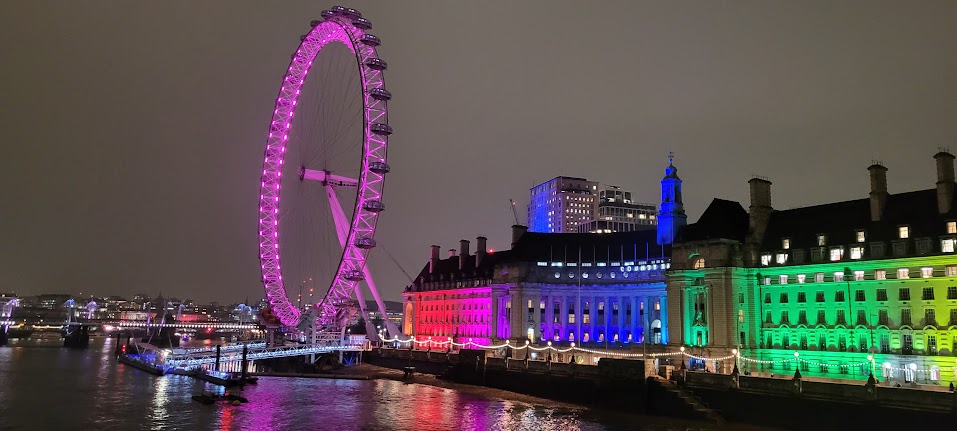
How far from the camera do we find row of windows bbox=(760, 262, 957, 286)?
7569 centimetres

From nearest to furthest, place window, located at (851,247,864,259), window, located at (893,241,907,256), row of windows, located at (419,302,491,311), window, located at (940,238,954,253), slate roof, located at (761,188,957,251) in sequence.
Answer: window, located at (940,238,954,253) → window, located at (893,241,907,256) → slate roof, located at (761,188,957,251) → window, located at (851,247,864,259) → row of windows, located at (419,302,491,311)

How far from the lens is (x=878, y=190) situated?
8538 cm

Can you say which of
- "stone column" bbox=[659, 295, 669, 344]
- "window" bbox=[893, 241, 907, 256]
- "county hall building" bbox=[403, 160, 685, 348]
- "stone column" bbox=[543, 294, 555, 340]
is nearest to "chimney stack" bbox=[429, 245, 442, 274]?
"county hall building" bbox=[403, 160, 685, 348]

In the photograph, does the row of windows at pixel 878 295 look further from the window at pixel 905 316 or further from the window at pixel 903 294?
the window at pixel 905 316

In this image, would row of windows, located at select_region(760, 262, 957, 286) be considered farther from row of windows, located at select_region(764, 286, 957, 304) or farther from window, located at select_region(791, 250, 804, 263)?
window, located at select_region(791, 250, 804, 263)

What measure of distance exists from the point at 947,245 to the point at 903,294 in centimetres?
672

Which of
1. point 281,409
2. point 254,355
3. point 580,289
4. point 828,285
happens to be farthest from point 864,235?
point 254,355

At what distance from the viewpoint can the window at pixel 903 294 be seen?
78562mm

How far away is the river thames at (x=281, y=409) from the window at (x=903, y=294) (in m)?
32.5

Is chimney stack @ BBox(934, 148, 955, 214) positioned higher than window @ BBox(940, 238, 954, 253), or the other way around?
chimney stack @ BBox(934, 148, 955, 214)

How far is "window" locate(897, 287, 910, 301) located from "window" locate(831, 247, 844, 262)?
7823 mm

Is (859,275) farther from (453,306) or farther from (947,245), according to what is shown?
(453,306)

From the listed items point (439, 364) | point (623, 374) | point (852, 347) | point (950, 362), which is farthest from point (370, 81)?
point (950, 362)

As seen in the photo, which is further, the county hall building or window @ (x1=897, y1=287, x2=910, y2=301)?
the county hall building
